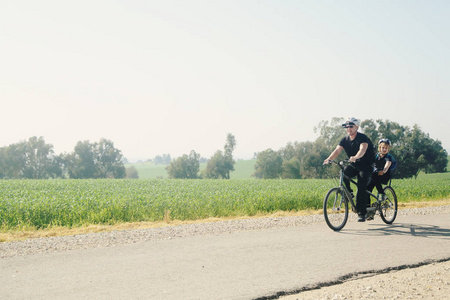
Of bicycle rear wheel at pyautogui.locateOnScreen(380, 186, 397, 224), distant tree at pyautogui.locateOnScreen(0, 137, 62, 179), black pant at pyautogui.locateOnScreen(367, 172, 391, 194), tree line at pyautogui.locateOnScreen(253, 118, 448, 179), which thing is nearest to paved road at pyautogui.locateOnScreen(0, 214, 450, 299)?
bicycle rear wheel at pyautogui.locateOnScreen(380, 186, 397, 224)

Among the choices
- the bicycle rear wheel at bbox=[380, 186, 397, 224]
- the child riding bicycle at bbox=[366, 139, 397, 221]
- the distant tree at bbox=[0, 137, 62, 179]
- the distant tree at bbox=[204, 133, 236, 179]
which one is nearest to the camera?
the child riding bicycle at bbox=[366, 139, 397, 221]

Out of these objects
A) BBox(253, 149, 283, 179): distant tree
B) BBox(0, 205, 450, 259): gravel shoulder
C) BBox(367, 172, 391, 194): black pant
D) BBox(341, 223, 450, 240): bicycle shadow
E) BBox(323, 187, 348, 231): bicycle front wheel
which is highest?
BBox(253, 149, 283, 179): distant tree

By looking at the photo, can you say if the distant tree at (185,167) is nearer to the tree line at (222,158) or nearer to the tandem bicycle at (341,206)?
the tree line at (222,158)

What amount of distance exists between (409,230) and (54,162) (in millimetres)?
86017

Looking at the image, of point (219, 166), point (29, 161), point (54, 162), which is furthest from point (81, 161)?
point (219, 166)

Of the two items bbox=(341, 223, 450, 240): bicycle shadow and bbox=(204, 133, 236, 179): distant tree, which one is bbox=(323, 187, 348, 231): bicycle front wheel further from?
bbox=(204, 133, 236, 179): distant tree

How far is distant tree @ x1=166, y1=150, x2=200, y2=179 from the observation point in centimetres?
9412

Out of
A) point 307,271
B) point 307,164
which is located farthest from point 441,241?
point 307,164

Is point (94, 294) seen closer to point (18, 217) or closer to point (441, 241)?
point (441, 241)

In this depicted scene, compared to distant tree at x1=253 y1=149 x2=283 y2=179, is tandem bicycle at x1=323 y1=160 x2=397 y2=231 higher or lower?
lower

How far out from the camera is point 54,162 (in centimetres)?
8362

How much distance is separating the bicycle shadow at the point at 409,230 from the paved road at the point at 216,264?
0.14 ft

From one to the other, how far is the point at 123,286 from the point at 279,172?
83679mm

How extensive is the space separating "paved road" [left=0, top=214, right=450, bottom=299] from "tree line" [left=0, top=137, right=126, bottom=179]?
80.5 meters
